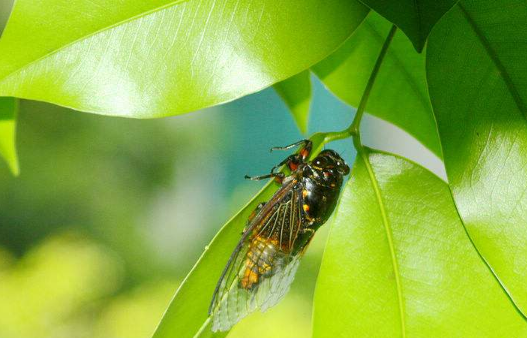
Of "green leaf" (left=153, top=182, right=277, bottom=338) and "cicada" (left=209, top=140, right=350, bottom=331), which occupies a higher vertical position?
"cicada" (left=209, top=140, right=350, bottom=331)

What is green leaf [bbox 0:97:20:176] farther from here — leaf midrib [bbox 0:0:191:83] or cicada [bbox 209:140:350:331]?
cicada [bbox 209:140:350:331]

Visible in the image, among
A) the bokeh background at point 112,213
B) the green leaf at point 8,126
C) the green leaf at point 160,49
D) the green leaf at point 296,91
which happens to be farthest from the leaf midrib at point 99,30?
the bokeh background at point 112,213

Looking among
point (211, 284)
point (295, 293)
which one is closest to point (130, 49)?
point (211, 284)

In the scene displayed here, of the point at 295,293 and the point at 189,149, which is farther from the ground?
the point at 189,149

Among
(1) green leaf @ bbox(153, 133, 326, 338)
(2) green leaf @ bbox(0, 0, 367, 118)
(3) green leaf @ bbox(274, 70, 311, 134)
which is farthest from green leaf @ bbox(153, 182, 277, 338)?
(3) green leaf @ bbox(274, 70, 311, 134)

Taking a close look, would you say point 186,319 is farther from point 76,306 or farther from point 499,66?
point 76,306

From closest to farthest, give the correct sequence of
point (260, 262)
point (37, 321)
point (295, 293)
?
point (260, 262), point (295, 293), point (37, 321)
